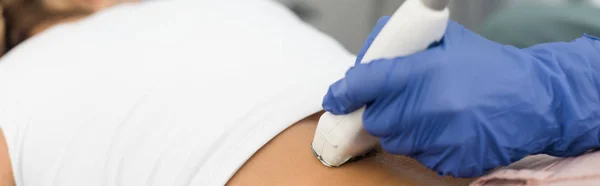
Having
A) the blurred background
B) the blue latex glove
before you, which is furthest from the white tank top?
the blurred background

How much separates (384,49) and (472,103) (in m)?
0.11

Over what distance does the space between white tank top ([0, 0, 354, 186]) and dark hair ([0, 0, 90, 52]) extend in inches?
8.3

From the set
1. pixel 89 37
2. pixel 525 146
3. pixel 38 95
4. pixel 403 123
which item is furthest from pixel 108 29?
pixel 525 146

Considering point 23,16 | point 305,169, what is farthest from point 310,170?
point 23,16

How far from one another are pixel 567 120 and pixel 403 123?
19 centimetres

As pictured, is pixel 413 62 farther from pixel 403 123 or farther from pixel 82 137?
Result: pixel 82 137

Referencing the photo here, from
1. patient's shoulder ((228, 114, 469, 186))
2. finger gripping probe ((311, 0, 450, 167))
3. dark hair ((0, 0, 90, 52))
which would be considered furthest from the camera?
dark hair ((0, 0, 90, 52))

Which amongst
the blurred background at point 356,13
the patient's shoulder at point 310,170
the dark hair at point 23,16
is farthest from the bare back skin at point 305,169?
the blurred background at point 356,13

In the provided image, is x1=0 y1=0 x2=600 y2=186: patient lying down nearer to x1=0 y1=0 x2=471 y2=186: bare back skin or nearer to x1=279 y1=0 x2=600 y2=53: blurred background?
x1=0 y1=0 x2=471 y2=186: bare back skin

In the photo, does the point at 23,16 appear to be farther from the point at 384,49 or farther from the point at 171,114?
the point at 384,49

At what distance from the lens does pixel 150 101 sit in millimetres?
672

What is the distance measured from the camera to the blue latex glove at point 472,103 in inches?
20.2

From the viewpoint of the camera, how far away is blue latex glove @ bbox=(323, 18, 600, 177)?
0.51m

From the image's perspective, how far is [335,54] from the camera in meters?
0.83
